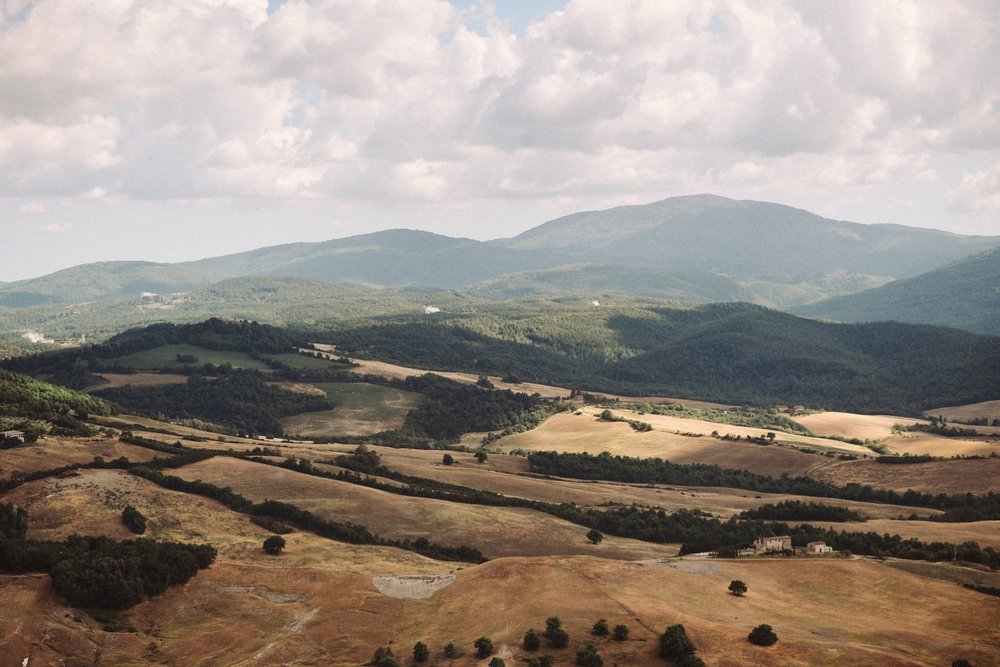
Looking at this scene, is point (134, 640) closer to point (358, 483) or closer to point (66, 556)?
point (66, 556)

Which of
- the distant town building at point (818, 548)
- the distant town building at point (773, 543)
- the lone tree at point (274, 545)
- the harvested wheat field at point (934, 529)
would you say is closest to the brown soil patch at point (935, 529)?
the harvested wheat field at point (934, 529)

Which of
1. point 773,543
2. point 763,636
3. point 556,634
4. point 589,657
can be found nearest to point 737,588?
point 763,636

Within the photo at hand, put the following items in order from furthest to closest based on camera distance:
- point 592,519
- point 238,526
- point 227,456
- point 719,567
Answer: point 227,456, point 592,519, point 238,526, point 719,567

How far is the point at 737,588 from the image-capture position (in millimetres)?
85500

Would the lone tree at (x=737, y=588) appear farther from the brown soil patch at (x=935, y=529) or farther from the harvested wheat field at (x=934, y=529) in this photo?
the brown soil patch at (x=935, y=529)

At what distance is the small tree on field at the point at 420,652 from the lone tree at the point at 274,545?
3316cm

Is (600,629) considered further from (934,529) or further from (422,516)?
(934,529)

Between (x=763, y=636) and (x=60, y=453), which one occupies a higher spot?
(x=60, y=453)

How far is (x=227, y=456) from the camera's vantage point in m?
153

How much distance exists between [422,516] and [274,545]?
29365 millimetres

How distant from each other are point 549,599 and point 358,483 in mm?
68826

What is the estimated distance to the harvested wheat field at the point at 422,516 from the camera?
4813 inches

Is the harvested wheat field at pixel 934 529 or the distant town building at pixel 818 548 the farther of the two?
the harvested wheat field at pixel 934 529

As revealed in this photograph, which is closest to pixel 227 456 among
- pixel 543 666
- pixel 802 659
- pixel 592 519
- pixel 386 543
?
pixel 386 543
